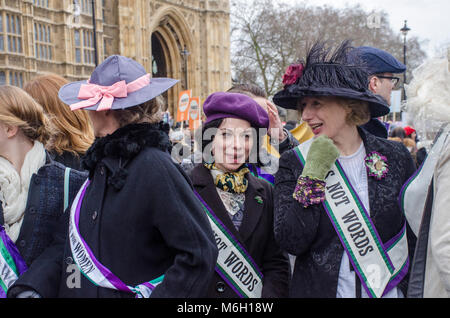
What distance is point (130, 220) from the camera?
1.89 metres

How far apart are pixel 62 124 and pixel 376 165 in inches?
92.5

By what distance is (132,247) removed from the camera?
190cm

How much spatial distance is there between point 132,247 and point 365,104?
1444 mm

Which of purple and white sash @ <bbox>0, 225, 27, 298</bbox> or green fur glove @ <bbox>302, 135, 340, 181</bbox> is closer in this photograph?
green fur glove @ <bbox>302, 135, 340, 181</bbox>

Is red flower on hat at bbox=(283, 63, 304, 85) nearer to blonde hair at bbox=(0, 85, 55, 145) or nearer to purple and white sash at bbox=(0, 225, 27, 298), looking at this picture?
blonde hair at bbox=(0, 85, 55, 145)

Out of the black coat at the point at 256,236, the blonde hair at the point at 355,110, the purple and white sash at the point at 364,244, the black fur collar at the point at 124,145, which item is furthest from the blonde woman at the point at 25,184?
the blonde hair at the point at 355,110

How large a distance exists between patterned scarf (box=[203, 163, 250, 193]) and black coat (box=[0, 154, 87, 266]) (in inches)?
33.5

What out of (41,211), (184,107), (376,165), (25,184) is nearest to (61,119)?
(25,184)

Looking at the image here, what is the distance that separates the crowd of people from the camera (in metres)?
1.85

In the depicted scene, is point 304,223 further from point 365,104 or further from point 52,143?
point 52,143

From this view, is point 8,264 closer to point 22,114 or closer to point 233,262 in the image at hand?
point 22,114

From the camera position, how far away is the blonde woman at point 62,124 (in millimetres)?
3238

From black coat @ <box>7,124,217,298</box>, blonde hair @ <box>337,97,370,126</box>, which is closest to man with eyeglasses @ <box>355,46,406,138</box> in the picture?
blonde hair @ <box>337,97,370,126</box>

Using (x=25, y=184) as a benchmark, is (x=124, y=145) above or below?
above
